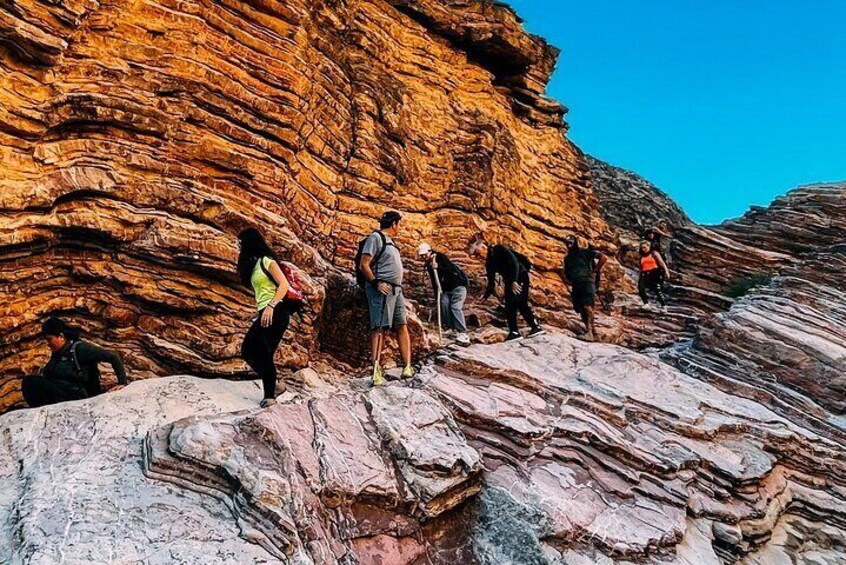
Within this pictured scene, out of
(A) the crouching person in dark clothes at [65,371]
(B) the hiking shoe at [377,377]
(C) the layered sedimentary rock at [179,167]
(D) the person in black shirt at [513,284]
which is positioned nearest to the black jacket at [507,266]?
(D) the person in black shirt at [513,284]

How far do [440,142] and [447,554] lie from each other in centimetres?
1657

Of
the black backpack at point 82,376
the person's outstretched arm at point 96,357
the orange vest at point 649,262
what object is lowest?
the black backpack at point 82,376

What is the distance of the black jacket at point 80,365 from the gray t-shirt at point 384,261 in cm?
461

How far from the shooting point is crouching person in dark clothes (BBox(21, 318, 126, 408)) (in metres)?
9.57

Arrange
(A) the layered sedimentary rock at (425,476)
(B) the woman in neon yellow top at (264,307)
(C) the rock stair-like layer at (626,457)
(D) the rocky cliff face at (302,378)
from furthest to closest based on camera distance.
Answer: (B) the woman in neon yellow top at (264,307) < (C) the rock stair-like layer at (626,457) < (D) the rocky cliff face at (302,378) < (A) the layered sedimentary rock at (425,476)

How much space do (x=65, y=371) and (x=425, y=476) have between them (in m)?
6.12

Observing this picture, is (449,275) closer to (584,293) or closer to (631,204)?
(584,293)

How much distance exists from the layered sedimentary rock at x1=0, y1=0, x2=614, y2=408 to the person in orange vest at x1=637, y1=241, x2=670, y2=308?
9.35 meters

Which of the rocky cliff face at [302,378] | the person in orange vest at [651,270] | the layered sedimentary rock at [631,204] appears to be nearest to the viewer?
the rocky cliff face at [302,378]

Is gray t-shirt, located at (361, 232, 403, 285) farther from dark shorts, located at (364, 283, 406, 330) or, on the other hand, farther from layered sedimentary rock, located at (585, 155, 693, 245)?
layered sedimentary rock, located at (585, 155, 693, 245)

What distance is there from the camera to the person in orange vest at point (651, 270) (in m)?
23.2

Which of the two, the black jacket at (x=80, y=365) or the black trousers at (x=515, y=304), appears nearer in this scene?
the black jacket at (x=80, y=365)

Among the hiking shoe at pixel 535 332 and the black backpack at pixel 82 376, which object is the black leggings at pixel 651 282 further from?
the black backpack at pixel 82 376

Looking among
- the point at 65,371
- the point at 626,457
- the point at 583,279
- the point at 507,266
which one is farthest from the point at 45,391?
the point at 583,279
